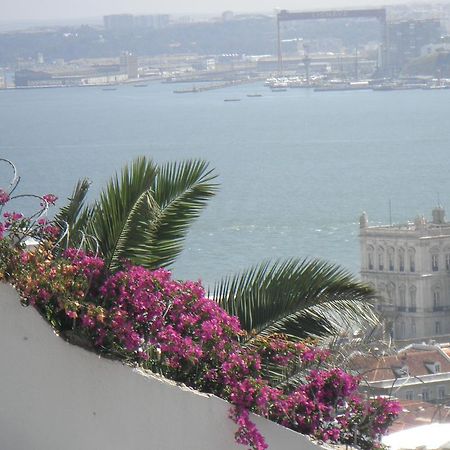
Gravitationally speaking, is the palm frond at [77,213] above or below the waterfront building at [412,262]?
above

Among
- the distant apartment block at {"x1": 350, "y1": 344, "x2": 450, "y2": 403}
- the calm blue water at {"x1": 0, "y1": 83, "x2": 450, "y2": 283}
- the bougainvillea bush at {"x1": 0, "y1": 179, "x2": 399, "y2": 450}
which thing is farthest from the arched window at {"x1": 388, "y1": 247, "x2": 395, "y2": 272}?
the bougainvillea bush at {"x1": 0, "y1": 179, "x2": 399, "y2": 450}

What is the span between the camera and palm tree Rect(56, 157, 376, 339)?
5.09 meters

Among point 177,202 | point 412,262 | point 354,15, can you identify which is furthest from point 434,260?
point 354,15

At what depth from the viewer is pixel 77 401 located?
14.5 feet

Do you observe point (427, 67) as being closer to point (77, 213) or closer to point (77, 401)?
point (77, 213)

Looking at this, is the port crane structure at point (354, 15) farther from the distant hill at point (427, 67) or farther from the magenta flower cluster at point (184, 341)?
the magenta flower cluster at point (184, 341)

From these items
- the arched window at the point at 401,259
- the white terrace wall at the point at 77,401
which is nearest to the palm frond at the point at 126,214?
the white terrace wall at the point at 77,401

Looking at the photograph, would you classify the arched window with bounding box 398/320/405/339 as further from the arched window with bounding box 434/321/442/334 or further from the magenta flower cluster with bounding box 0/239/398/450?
the magenta flower cluster with bounding box 0/239/398/450

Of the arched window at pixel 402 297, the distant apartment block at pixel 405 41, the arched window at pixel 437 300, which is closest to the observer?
the arched window at pixel 402 297

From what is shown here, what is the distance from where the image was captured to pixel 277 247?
59312 mm

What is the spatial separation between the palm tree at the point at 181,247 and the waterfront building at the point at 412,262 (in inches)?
1485

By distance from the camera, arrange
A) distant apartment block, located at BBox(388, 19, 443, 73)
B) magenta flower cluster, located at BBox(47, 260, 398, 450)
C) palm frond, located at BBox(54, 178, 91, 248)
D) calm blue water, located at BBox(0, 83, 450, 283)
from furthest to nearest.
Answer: distant apartment block, located at BBox(388, 19, 443, 73) → calm blue water, located at BBox(0, 83, 450, 283) → palm frond, located at BBox(54, 178, 91, 248) → magenta flower cluster, located at BBox(47, 260, 398, 450)

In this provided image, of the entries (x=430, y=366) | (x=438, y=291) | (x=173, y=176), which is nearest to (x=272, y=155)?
(x=438, y=291)

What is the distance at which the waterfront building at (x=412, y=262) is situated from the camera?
143 ft
